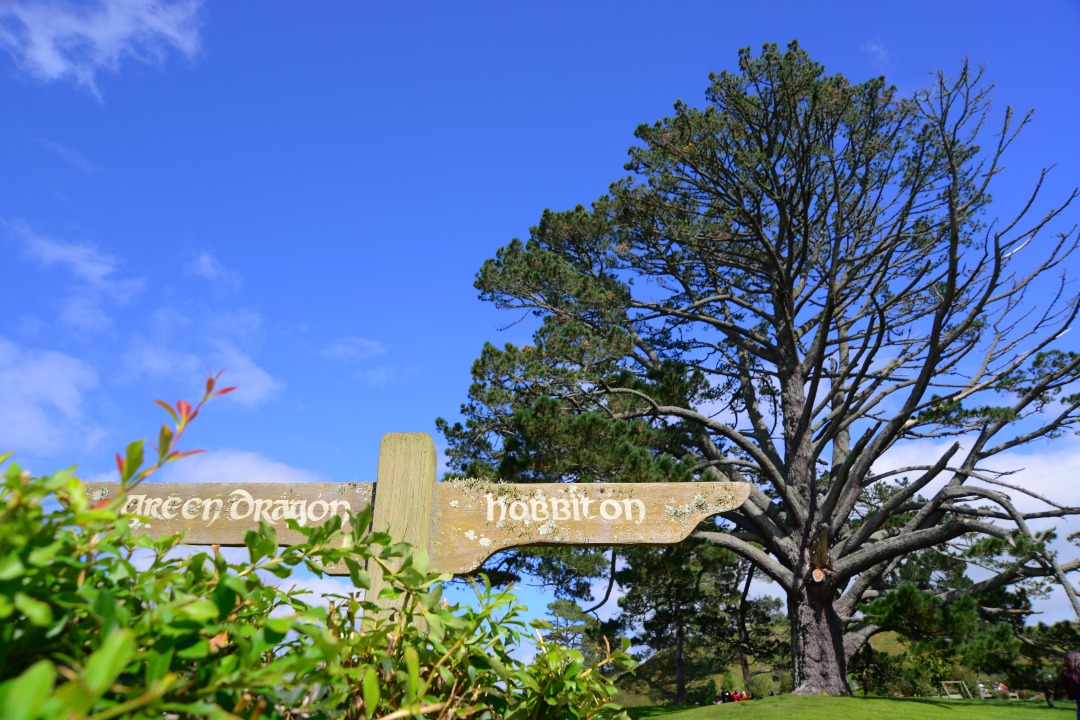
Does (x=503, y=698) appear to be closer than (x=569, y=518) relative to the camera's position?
Yes

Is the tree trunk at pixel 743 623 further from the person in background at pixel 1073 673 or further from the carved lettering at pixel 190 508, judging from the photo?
the carved lettering at pixel 190 508

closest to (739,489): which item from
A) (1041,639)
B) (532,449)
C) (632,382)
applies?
(532,449)

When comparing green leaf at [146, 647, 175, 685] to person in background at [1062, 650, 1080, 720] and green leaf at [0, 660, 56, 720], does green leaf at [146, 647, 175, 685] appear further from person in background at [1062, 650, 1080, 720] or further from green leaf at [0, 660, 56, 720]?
person in background at [1062, 650, 1080, 720]

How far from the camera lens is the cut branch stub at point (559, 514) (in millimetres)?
2434

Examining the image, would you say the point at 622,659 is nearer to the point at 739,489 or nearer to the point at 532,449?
the point at 739,489

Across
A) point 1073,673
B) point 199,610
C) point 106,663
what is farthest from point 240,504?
point 1073,673

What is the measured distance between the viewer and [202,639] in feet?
2.14

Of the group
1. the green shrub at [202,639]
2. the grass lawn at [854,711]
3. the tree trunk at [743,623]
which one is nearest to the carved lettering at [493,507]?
the green shrub at [202,639]

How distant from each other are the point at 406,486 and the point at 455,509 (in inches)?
8.0

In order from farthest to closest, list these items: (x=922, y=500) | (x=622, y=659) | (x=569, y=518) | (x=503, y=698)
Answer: (x=922, y=500), (x=569, y=518), (x=622, y=659), (x=503, y=698)

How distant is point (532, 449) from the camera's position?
8469mm

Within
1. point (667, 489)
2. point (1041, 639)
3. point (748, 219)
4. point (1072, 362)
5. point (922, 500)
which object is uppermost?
point (748, 219)

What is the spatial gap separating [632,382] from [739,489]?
26.6 ft

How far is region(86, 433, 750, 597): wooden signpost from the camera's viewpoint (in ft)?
7.82
